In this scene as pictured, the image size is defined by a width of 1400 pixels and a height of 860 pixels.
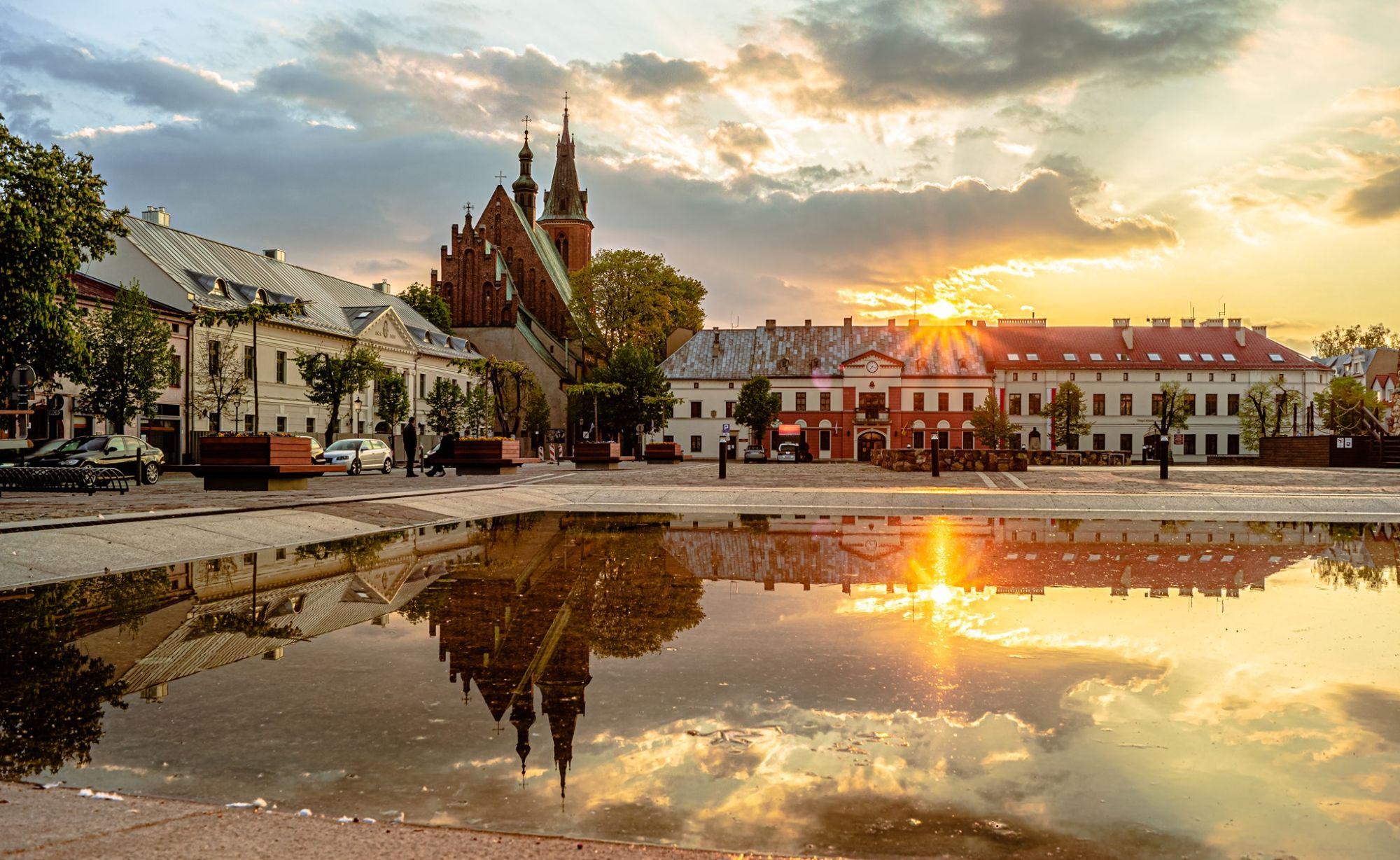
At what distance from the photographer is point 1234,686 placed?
19.1 feet

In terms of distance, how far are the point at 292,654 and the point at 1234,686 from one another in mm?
5930

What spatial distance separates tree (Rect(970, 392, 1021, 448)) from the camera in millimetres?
69500

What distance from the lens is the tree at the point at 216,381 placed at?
143 feet

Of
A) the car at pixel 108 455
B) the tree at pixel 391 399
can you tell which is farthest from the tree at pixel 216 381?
the car at pixel 108 455

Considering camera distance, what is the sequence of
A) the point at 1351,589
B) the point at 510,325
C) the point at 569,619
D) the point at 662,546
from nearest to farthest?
the point at 569,619, the point at 1351,589, the point at 662,546, the point at 510,325

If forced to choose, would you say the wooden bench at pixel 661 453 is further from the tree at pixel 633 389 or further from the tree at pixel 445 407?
the tree at pixel 445 407

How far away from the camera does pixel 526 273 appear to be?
289 feet

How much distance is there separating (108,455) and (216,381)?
17342 millimetres

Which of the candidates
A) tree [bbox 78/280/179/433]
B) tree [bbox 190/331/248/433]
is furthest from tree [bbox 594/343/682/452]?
tree [bbox 78/280/179/433]

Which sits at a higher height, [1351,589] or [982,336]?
[982,336]

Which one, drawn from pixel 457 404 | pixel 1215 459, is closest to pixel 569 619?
pixel 457 404

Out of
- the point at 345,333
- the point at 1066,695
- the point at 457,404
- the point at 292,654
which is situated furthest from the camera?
the point at 457,404

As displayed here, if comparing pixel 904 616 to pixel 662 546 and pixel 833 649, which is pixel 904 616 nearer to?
pixel 833 649

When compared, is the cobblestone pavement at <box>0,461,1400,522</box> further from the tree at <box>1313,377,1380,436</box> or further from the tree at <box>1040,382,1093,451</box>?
the tree at <box>1040,382,1093,451</box>
